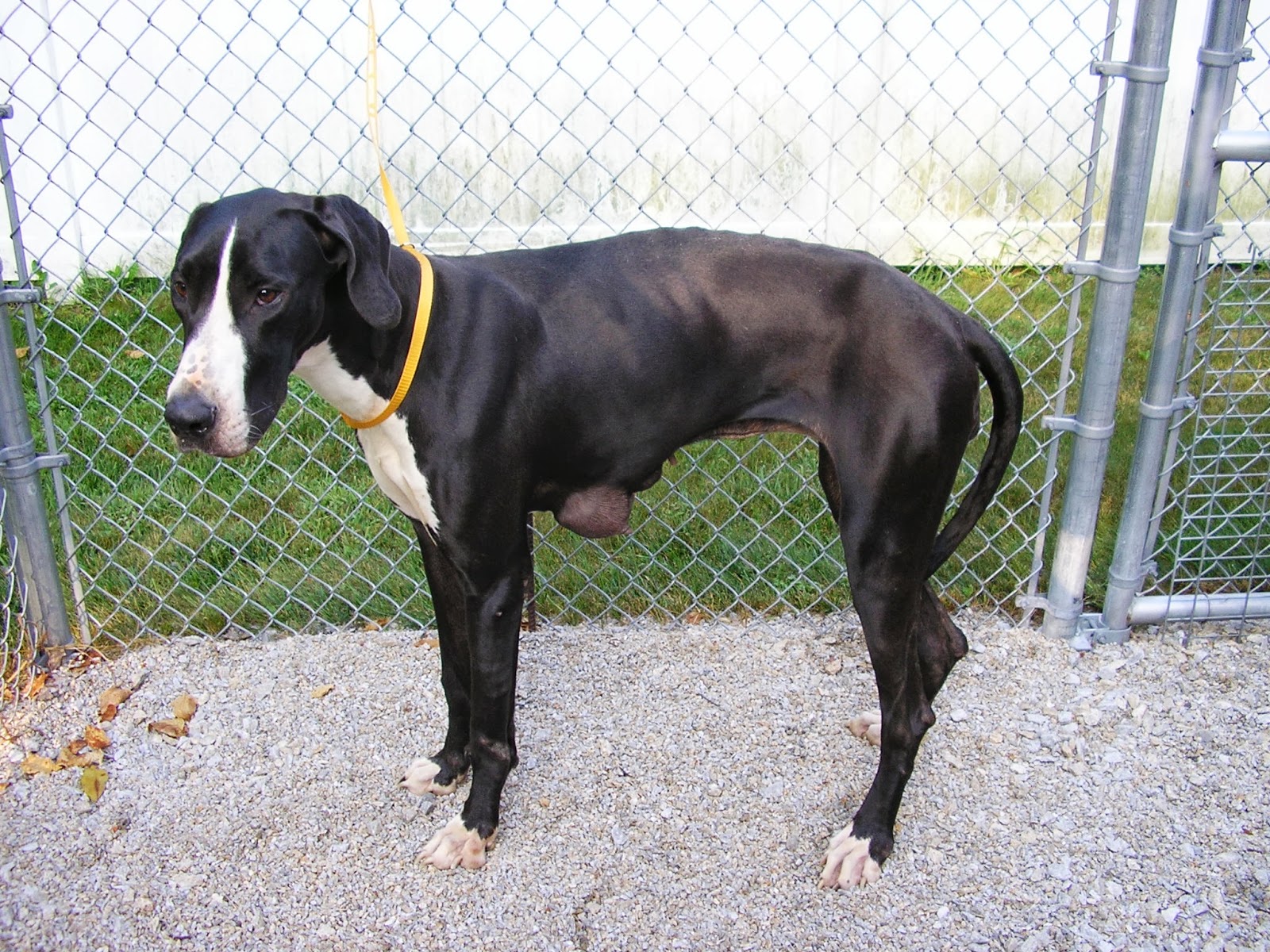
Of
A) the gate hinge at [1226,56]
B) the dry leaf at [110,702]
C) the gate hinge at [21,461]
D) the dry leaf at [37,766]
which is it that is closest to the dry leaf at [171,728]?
the dry leaf at [110,702]

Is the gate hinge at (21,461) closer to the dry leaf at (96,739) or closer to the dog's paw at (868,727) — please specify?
the dry leaf at (96,739)

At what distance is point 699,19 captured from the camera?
5.50 meters

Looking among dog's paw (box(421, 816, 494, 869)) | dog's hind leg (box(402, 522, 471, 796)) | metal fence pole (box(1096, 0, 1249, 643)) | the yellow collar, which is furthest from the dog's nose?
metal fence pole (box(1096, 0, 1249, 643))

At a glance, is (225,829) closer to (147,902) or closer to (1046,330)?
(147,902)

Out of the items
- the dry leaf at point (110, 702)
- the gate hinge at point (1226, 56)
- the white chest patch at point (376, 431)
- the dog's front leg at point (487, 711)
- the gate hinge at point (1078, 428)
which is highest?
the gate hinge at point (1226, 56)

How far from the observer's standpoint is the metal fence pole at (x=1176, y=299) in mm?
2879

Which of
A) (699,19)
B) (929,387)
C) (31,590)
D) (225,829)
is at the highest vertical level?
(699,19)

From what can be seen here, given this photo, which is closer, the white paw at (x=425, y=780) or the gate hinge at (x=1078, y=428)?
the white paw at (x=425, y=780)

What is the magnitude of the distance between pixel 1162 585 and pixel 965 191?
9.66 ft

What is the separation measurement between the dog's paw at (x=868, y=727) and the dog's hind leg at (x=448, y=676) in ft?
3.40

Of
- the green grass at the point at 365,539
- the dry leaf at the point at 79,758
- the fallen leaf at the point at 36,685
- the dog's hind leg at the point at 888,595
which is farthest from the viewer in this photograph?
the green grass at the point at 365,539

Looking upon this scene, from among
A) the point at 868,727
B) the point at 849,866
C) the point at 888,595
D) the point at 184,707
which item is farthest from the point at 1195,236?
the point at 184,707

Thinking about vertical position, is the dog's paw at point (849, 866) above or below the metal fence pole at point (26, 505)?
below

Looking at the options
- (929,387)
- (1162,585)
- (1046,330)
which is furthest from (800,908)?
(1046,330)
